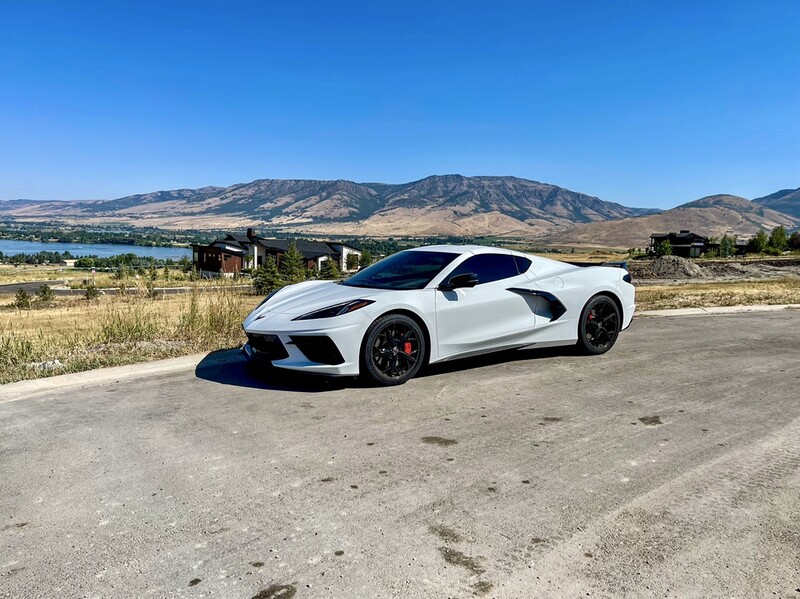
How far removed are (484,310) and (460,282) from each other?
473mm

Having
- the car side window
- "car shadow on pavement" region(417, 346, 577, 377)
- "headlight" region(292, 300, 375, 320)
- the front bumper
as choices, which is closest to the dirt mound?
"car shadow on pavement" region(417, 346, 577, 377)

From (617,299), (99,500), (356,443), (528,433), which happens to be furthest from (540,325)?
(99,500)

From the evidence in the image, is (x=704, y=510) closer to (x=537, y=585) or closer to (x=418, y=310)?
(x=537, y=585)

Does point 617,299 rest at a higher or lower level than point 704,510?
higher

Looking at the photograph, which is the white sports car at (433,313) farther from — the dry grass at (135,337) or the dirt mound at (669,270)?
the dirt mound at (669,270)

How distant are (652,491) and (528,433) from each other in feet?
3.50

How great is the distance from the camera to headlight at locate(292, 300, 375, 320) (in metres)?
5.29

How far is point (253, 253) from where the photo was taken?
3374 inches

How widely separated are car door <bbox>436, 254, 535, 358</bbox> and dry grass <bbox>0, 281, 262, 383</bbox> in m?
3.11

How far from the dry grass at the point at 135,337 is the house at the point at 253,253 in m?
66.2

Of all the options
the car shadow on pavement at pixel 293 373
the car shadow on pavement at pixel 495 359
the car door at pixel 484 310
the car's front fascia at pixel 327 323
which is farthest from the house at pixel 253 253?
the car's front fascia at pixel 327 323

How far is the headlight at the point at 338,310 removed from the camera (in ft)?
17.4

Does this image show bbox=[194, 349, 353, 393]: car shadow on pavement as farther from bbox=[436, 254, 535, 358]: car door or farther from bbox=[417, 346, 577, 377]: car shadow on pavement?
Answer: bbox=[436, 254, 535, 358]: car door

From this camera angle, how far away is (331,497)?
306cm
